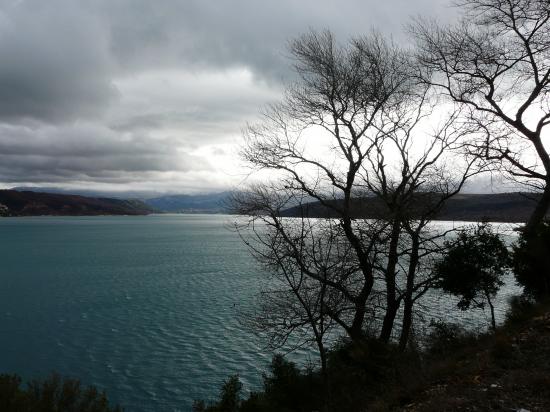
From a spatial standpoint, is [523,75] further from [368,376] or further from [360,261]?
[368,376]

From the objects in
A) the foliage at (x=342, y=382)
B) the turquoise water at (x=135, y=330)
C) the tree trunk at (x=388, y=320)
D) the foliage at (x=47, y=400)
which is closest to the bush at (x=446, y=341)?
the tree trunk at (x=388, y=320)

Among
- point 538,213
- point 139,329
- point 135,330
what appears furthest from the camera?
point 139,329

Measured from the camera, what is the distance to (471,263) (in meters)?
19.7

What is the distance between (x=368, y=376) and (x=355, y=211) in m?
7.24

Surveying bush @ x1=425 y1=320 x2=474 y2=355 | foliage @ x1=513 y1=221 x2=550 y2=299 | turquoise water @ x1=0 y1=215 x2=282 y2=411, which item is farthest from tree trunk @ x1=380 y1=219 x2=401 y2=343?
turquoise water @ x1=0 y1=215 x2=282 y2=411

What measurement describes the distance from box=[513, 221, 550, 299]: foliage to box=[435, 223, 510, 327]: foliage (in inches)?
47.7

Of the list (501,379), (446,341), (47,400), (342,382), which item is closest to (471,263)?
(446,341)

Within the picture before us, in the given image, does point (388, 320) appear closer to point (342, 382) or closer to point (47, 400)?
point (342, 382)

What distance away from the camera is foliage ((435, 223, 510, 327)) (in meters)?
19.5

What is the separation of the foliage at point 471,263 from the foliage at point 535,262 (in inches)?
47.7

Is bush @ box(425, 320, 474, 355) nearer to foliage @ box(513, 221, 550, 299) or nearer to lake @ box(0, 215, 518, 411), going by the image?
foliage @ box(513, 221, 550, 299)

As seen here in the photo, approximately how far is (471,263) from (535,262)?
276 cm

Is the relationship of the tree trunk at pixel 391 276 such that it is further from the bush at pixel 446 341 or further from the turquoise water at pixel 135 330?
the turquoise water at pixel 135 330

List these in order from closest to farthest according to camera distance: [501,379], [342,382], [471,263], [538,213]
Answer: [501,379]
[538,213]
[342,382]
[471,263]
